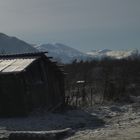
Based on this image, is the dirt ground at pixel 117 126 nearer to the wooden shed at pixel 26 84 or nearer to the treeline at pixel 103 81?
the wooden shed at pixel 26 84

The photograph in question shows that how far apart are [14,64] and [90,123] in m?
5.51

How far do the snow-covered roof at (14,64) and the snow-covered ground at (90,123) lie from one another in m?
2.42

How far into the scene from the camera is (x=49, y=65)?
94.7ft

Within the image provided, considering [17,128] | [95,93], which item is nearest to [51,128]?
[17,128]

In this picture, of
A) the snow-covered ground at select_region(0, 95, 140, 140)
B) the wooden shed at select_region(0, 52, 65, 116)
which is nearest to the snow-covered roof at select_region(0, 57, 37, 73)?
the wooden shed at select_region(0, 52, 65, 116)

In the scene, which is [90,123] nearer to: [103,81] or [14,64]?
[14,64]

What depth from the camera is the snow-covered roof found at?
973 inches

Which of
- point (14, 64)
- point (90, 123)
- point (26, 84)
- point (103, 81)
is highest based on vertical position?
point (14, 64)

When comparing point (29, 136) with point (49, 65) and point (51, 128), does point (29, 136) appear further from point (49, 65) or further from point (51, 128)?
point (49, 65)

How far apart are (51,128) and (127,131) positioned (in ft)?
12.5

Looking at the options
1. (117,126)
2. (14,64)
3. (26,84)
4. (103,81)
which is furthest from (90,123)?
(103,81)

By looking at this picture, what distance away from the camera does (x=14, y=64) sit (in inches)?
1021

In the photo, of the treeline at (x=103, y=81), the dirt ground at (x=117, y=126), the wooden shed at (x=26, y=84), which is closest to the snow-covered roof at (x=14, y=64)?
the wooden shed at (x=26, y=84)

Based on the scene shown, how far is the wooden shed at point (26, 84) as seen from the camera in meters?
24.4
